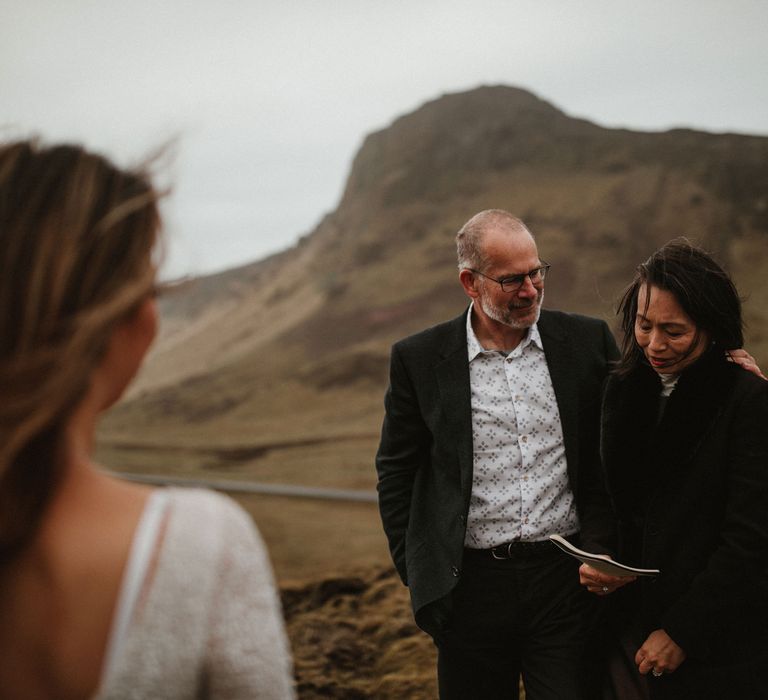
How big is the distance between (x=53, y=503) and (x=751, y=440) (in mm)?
1689

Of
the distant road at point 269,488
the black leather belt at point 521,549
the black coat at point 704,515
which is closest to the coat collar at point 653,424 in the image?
the black coat at point 704,515

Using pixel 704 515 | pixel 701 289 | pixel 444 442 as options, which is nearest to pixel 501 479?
pixel 444 442

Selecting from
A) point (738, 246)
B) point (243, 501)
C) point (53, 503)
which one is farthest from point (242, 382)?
point (53, 503)

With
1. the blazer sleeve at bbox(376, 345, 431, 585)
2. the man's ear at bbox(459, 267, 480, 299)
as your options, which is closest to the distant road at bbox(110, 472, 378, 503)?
the blazer sleeve at bbox(376, 345, 431, 585)

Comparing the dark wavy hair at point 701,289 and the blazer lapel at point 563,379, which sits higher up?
the dark wavy hair at point 701,289

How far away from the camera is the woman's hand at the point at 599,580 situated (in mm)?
2096

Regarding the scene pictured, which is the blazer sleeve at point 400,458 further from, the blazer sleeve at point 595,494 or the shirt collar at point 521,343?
the blazer sleeve at point 595,494

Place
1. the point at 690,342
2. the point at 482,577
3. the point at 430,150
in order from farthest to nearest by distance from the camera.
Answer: the point at 430,150, the point at 482,577, the point at 690,342

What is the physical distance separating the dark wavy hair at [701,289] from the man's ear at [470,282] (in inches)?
23.5

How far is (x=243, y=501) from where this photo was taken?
1073 centimetres

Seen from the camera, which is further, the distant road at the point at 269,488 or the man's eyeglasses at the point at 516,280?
the distant road at the point at 269,488

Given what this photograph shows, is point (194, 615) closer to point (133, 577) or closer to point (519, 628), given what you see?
point (133, 577)

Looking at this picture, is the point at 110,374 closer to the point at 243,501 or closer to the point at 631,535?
the point at 631,535

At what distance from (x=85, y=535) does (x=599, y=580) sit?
1635 millimetres
